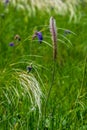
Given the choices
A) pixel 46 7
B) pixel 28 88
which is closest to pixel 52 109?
pixel 28 88

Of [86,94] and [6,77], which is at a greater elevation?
[6,77]

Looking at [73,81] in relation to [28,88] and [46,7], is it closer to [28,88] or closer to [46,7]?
[28,88]

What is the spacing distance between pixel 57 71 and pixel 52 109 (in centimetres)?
102

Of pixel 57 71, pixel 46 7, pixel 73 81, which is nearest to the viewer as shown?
pixel 73 81

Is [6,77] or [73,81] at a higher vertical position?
[6,77]

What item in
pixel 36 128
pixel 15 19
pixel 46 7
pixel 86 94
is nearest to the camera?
pixel 36 128

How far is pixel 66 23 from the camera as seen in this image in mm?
5789

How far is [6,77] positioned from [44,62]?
1313 mm

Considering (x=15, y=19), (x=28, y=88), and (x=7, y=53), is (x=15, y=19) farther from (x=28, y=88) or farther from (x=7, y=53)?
(x=28, y=88)

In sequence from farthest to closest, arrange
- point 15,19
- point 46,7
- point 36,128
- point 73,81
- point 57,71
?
point 46,7
point 15,19
point 57,71
point 73,81
point 36,128

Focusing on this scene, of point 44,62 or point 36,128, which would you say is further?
point 44,62

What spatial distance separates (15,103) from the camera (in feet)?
9.83

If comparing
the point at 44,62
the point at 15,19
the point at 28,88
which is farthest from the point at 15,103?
the point at 15,19

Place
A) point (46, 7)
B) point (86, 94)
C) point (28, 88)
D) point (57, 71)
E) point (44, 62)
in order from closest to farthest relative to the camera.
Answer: point (28, 88), point (86, 94), point (57, 71), point (44, 62), point (46, 7)
